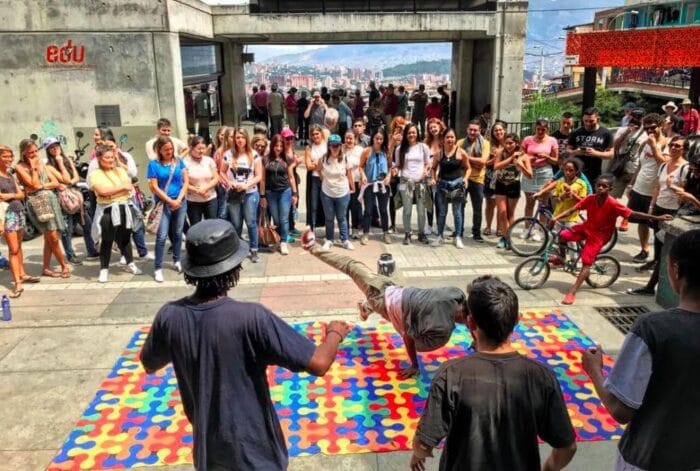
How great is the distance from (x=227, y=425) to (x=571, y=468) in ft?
8.09

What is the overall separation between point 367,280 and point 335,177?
11.7ft

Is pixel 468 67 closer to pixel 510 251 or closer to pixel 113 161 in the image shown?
pixel 510 251

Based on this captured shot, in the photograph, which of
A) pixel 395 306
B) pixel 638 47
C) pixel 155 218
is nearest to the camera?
pixel 395 306

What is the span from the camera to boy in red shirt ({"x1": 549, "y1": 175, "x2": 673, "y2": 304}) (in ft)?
20.7

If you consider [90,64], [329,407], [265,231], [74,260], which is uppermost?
[90,64]

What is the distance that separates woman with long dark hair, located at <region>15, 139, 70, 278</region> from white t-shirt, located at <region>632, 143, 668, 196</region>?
7481 millimetres

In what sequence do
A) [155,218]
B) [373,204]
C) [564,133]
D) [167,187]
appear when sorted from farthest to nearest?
[564,133], [373,204], [155,218], [167,187]

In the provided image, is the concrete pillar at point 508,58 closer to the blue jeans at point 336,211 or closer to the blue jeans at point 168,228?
the blue jeans at point 336,211

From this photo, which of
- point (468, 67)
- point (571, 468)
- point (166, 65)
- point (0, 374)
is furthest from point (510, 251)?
point (468, 67)

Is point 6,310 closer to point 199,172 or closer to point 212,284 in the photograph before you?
point 199,172

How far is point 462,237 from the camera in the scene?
9.16 m

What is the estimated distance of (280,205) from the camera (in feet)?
27.7

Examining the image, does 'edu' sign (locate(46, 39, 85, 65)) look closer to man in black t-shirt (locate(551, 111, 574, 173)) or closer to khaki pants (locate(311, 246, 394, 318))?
khaki pants (locate(311, 246, 394, 318))

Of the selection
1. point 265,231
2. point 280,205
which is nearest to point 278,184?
point 280,205
